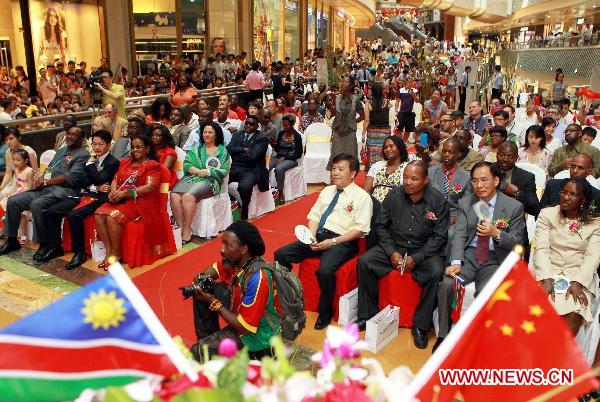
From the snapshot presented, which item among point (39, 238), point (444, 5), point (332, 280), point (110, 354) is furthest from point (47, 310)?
point (444, 5)

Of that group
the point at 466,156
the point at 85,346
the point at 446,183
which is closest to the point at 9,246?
the point at 446,183

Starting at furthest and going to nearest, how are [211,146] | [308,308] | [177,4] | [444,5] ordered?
[444,5] → [177,4] → [211,146] → [308,308]

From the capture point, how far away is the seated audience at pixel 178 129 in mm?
8148

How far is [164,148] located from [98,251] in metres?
1.42

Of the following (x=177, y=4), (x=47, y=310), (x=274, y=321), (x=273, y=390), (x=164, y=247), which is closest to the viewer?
(x=273, y=390)

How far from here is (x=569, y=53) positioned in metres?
24.7

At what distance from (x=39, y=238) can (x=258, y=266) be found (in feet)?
13.2

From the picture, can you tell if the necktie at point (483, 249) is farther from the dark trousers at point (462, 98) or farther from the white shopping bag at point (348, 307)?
the dark trousers at point (462, 98)

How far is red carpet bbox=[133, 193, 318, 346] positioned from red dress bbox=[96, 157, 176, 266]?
25 centimetres

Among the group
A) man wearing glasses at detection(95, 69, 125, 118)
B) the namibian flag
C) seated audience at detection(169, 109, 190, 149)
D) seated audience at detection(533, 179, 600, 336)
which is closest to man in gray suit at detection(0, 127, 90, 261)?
seated audience at detection(169, 109, 190, 149)

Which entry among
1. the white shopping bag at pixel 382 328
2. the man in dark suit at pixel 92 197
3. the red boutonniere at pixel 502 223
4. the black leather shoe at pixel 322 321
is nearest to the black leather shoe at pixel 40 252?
the man in dark suit at pixel 92 197

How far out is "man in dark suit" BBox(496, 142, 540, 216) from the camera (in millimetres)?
5441

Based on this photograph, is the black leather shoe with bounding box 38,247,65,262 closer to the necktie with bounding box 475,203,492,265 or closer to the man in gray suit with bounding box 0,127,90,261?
the man in gray suit with bounding box 0,127,90,261

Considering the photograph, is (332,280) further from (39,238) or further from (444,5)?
(444,5)
